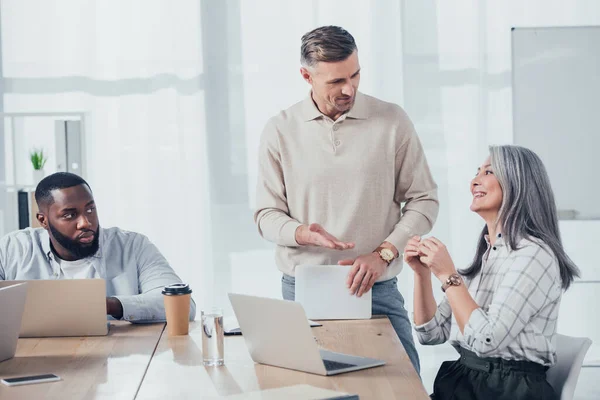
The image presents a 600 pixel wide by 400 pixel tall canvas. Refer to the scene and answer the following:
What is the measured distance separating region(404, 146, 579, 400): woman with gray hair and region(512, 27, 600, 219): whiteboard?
211 cm

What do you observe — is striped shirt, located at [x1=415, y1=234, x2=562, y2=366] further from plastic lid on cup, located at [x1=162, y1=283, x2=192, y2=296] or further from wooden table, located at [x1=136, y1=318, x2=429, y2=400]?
plastic lid on cup, located at [x1=162, y1=283, x2=192, y2=296]

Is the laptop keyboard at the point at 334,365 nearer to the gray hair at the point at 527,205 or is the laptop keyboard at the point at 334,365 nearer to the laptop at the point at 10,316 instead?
the gray hair at the point at 527,205

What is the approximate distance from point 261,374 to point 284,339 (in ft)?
0.32

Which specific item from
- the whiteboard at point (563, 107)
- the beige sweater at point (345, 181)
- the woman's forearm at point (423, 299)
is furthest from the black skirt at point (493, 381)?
the whiteboard at point (563, 107)

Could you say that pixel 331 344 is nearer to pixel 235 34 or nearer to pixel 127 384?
pixel 127 384

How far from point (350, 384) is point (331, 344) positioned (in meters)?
0.40

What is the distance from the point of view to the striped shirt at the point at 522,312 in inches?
81.9

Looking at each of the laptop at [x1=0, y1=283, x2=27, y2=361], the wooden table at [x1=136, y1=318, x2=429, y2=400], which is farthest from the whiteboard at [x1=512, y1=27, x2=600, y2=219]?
the laptop at [x1=0, y1=283, x2=27, y2=361]

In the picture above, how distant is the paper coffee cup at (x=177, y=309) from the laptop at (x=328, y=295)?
1.09 feet

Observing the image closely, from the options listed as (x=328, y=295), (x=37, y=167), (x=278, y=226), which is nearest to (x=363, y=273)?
(x=328, y=295)

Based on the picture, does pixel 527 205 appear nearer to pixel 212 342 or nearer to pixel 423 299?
pixel 423 299

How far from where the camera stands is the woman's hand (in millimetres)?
2203

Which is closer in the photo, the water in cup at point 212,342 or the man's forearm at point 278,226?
the water in cup at point 212,342

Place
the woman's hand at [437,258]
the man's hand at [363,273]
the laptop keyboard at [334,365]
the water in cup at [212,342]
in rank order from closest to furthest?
the laptop keyboard at [334,365], the water in cup at [212,342], the woman's hand at [437,258], the man's hand at [363,273]
